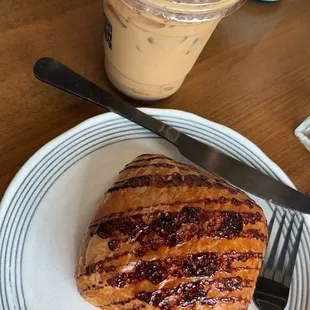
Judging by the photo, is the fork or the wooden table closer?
the fork

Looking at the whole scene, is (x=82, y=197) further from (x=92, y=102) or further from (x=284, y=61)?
(x=284, y=61)

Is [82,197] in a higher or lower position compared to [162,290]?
higher

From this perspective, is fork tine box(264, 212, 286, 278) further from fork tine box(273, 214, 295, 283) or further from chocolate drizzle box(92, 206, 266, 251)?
chocolate drizzle box(92, 206, 266, 251)

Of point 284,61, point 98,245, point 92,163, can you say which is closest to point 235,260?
point 98,245

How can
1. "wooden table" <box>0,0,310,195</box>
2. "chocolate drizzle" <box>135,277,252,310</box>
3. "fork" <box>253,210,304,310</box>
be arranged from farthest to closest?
"wooden table" <box>0,0,310,195</box>, "fork" <box>253,210,304,310</box>, "chocolate drizzle" <box>135,277,252,310</box>

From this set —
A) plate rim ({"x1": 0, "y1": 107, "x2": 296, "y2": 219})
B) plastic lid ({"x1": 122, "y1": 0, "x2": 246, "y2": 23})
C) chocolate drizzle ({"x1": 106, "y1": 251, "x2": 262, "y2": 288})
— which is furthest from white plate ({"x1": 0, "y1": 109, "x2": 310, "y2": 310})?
plastic lid ({"x1": 122, "y1": 0, "x2": 246, "y2": 23})

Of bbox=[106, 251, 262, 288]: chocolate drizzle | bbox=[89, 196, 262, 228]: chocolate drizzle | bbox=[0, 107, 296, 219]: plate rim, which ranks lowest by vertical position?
bbox=[106, 251, 262, 288]: chocolate drizzle

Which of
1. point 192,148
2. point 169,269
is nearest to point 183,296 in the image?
point 169,269

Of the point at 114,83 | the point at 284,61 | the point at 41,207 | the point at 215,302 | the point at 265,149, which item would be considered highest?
the point at 284,61
